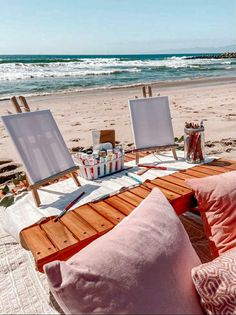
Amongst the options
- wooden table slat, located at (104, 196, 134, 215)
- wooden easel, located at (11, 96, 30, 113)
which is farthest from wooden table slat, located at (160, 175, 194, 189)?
wooden easel, located at (11, 96, 30, 113)

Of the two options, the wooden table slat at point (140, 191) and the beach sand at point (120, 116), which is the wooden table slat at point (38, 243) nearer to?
the wooden table slat at point (140, 191)

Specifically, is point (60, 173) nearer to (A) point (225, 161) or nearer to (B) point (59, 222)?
(B) point (59, 222)

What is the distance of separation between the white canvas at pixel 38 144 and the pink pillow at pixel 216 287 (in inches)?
73.3

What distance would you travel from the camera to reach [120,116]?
29.3 ft

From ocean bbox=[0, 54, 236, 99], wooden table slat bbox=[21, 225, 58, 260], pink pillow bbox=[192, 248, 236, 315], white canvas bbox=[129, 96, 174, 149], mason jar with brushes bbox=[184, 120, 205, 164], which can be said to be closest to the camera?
pink pillow bbox=[192, 248, 236, 315]

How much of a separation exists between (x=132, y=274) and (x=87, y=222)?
38.7 inches

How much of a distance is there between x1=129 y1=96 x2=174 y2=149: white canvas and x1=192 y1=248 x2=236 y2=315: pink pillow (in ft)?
8.30

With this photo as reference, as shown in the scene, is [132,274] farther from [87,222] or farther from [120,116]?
[120,116]

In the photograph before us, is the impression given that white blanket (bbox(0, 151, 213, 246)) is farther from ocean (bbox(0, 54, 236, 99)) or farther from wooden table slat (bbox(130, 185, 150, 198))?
ocean (bbox(0, 54, 236, 99))

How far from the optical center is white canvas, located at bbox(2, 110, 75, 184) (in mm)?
2908

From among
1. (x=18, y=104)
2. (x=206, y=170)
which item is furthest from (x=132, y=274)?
(x=18, y=104)

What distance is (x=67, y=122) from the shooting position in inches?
330

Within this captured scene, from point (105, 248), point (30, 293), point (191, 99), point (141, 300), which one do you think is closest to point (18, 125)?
point (30, 293)

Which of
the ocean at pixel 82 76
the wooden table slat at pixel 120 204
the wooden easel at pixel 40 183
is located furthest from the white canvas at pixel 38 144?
the ocean at pixel 82 76
